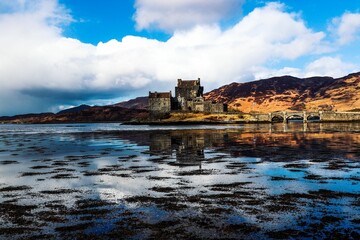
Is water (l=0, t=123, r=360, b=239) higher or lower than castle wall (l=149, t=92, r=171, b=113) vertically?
lower

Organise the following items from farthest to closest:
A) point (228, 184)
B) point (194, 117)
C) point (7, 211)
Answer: point (194, 117)
point (228, 184)
point (7, 211)

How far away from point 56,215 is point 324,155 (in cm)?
2636

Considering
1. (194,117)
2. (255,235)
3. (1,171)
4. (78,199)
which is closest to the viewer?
(255,235)

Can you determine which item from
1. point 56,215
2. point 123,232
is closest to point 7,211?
point 56,215

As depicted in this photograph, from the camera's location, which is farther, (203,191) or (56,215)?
(203,191)

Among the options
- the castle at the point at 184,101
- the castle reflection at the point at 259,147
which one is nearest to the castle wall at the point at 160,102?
the castle at the point at 184,101

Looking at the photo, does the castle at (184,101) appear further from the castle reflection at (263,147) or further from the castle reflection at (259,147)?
the castle reflection at (263,147)

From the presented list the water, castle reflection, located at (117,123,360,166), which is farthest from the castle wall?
the water

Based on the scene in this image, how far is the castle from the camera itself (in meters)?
175

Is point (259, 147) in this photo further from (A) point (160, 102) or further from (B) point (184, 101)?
(B) point (184, 101)

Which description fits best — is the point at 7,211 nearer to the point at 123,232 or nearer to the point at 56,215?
the point at 56,215

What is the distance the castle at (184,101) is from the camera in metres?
175

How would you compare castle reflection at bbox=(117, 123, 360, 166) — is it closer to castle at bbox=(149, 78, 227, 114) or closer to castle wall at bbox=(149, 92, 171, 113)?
castle at bbox=(149, 78, 227, 114)

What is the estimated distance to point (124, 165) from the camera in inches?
1095
